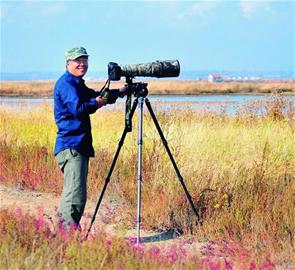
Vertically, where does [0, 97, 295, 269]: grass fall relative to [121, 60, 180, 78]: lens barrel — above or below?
below

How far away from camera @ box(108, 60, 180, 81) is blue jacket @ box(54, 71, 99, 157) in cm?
29

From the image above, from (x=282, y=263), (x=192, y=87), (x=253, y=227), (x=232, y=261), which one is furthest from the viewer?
(x=192, y=87)

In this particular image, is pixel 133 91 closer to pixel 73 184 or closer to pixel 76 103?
pixel 76 103

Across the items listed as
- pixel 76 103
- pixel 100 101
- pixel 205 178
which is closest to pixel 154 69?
pixel 100 101

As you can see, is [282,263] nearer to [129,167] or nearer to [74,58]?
[74,58]

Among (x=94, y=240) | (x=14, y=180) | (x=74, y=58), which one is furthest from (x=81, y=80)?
(x=14, y=180)

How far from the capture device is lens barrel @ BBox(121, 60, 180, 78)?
6.09 meters

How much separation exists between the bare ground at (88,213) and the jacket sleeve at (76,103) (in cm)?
90

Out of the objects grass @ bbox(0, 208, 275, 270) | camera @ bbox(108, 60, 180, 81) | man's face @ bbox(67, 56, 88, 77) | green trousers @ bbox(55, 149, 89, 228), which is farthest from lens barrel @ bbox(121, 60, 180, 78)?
grass @ bbox(0, 208, 275, 270)

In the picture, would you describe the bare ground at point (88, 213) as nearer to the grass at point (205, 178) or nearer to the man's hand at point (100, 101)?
the grass at point (205, 178)

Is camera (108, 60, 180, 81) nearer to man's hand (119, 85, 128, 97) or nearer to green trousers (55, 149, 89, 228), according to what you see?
man's hand (119, 85, 128, 97)

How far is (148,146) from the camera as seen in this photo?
362 inches

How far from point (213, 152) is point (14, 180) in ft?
8.95

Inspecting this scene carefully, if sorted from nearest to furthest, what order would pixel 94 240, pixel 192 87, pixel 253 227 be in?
pixel 94 240 < pixel 253 227 < pixel 192 87
